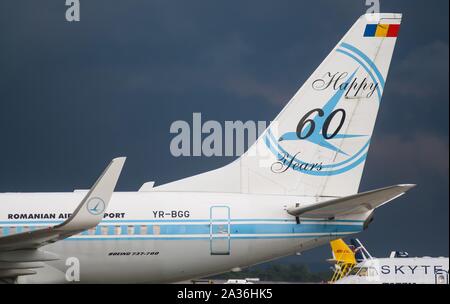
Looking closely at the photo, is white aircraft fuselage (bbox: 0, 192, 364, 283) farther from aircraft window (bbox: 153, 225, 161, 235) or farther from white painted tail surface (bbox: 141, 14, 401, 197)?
white painted tail surface (bbox: 141, 14, 401, 197)

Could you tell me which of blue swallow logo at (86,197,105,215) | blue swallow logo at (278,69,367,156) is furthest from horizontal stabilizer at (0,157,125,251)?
blue swallow logo at (278,69,367,156)

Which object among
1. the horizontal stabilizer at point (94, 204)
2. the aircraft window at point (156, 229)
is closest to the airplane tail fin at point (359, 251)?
the aircraft window at point (156, 229)

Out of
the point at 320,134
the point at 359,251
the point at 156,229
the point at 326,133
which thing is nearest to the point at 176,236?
the point at 156,229

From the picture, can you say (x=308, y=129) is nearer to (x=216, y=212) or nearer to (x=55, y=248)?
(x=216, y=212)

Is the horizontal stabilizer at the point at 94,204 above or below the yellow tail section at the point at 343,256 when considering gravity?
below

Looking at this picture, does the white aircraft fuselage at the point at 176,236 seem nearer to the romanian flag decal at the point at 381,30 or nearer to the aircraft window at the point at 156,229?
the aircraft window at the point at 156,229

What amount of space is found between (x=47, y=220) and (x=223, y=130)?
5.10 meters

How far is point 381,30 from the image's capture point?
70.9 ft

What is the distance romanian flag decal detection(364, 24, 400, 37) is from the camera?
849 inches

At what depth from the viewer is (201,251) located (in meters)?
19.4

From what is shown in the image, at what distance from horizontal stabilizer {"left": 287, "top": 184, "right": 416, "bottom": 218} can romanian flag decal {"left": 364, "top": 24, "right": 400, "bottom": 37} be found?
503 cm

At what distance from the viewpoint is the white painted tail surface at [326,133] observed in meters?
20.8
